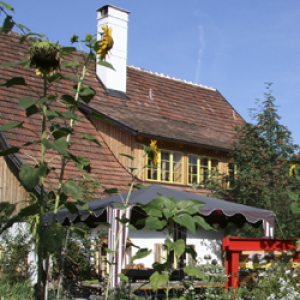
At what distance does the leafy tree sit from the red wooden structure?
7.25 m

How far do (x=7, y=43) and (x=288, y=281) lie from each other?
465 inches

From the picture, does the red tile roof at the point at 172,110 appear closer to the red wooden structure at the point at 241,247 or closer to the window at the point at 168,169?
the window at the point at 168,169

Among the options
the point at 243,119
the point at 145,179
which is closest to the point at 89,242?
the point at 145,179

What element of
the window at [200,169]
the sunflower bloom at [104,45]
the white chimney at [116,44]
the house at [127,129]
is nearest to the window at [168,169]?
the house at [127,129]

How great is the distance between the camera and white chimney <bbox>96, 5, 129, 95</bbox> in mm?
14930

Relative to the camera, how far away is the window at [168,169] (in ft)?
45.2

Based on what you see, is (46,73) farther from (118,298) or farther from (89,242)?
(89,242)

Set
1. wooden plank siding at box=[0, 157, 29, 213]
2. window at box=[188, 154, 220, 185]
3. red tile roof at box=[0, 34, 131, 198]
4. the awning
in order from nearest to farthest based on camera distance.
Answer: the awning, wooden plank siding at box=[0, 157, 29, 213], red tile roof at box=[0, 34, 131, 198], window at box=[188, 154, 220, 185]

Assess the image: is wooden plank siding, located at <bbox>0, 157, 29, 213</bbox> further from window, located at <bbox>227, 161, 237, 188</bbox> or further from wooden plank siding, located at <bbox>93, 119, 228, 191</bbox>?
window, located at <bbox>227, 161, 237, 188</bbox>

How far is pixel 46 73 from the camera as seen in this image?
1.98m

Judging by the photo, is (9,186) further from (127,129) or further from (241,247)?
(241,247)

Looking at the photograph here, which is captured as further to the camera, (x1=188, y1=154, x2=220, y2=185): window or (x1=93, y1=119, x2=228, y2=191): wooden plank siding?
(x1=188, y1=154, x2=220, y2=185): window

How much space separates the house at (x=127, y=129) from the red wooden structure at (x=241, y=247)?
5.62 metres

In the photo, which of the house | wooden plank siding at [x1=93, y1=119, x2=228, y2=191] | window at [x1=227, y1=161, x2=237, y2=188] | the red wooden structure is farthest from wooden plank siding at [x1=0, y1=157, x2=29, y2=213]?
the red wooden structure
